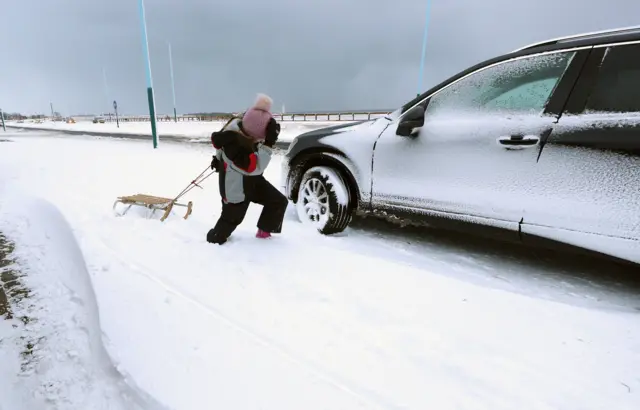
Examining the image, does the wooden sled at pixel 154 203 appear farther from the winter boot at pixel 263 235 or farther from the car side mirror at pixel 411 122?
the car side mirror at pixel 411 122

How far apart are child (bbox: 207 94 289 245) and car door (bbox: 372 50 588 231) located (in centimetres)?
106

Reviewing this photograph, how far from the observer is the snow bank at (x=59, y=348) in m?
1.61

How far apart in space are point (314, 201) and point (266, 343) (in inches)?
77.9

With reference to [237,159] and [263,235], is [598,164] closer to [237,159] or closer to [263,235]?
[237,159]

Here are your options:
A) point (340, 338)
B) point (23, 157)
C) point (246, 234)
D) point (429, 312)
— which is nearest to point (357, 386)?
point (340, 338)

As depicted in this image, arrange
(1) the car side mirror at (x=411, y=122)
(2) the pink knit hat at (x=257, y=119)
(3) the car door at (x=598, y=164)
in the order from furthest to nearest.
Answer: (2) the pink knit hat at (x=257, y=119) → (1) the car side mirror at (x=411, y=122) → (3) the car door at (x=598, y=164)

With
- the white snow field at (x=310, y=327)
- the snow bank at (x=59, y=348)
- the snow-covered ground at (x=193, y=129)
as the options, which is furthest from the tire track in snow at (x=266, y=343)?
the snow-covered ground at (x=193, y=129)

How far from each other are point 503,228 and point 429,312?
0.94m

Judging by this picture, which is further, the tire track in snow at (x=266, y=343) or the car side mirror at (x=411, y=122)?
the car side mirror at (x=411, y=122)

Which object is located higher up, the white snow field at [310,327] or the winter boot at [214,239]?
the winter boot at [214,239]

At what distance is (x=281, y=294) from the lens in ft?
7.85

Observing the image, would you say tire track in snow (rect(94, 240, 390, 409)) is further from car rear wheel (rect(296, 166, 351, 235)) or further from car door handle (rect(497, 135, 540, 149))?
car door handle (rect(497, 135, 540, 149))

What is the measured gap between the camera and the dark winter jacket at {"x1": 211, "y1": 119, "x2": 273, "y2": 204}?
2896 millimetres

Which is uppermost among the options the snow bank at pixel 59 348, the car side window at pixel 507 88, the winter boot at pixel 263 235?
the car side window at pixel 507 88
